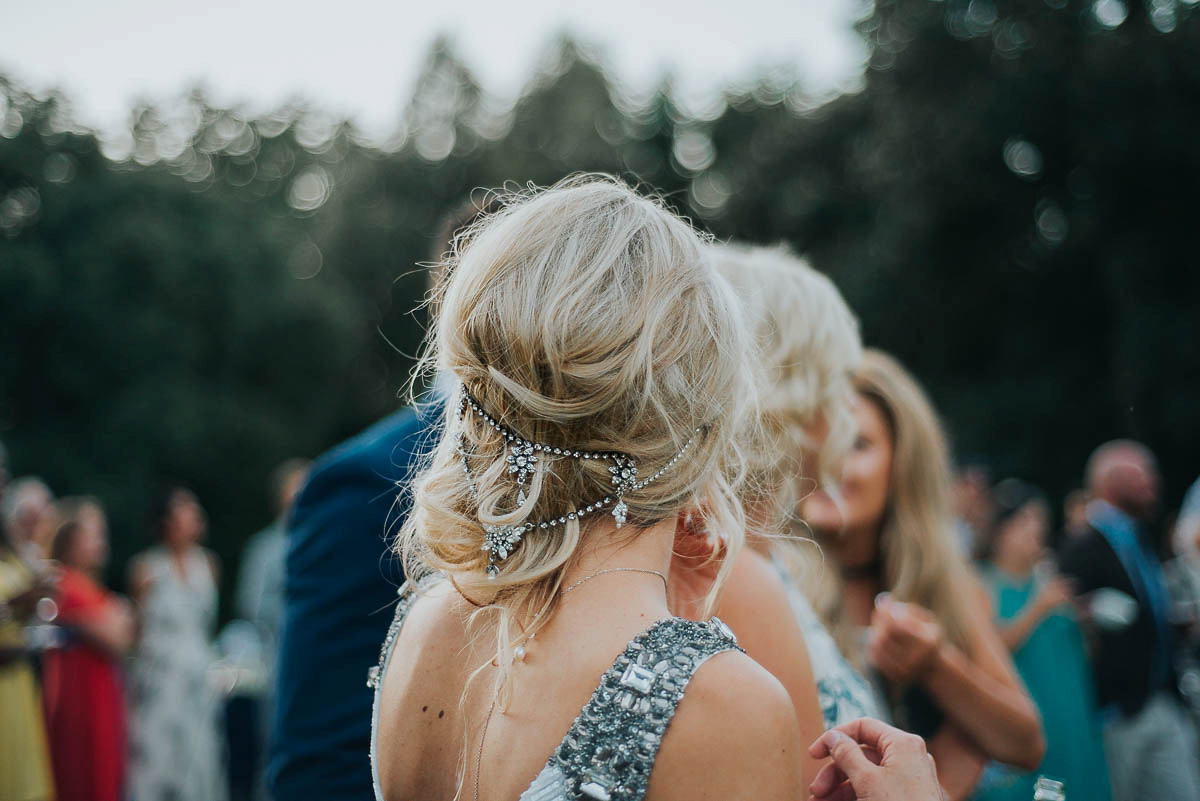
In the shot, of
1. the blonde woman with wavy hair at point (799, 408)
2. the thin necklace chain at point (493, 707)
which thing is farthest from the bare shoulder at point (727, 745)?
the blonde woman with wavy hair at point (799, 408)

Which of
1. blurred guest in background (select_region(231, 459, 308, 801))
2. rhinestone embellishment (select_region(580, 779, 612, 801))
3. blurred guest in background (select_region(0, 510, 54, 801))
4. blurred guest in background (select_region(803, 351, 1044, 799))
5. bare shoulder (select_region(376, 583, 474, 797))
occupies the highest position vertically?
rhinestone embellishment (select_region(580, 779, 612, 801))

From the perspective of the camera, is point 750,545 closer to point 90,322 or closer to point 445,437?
point 445,437

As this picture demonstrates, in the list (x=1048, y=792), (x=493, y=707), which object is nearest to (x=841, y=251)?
(x=1048, y=792)

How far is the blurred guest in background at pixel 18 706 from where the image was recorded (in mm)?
5965

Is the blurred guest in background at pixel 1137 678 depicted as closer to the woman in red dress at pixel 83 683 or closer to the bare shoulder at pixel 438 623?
the bare shoulder at pixel 438 623

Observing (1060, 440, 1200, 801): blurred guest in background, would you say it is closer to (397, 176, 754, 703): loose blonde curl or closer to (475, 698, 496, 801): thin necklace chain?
(397, 176, 754, 703): loose blonde curl

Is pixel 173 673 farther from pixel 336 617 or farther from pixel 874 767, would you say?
pixel 874 767

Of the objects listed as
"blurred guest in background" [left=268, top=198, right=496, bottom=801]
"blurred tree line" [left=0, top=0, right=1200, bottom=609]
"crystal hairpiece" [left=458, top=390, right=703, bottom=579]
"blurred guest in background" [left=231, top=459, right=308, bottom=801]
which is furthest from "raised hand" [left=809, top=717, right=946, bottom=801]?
"blurred tree line" [left=0, top=0, right=1200, bottom=609]

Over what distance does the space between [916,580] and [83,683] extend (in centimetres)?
618

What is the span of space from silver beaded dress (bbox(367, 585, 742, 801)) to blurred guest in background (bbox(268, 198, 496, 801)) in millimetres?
1174

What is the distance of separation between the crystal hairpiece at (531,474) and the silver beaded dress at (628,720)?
0.68 feet

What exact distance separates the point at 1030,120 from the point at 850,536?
59.2 ft

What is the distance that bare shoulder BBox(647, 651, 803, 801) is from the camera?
4.29 ft

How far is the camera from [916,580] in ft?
10.6
